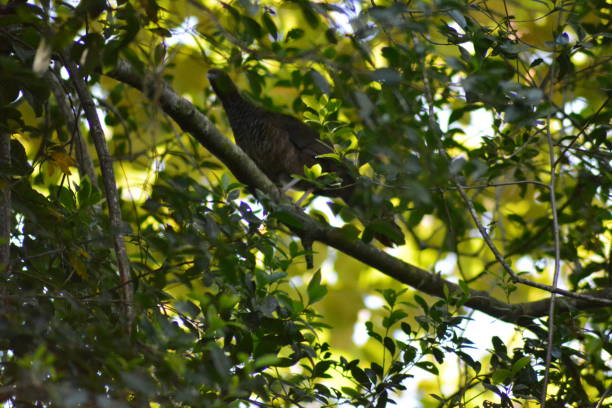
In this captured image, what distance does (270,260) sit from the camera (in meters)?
1.81

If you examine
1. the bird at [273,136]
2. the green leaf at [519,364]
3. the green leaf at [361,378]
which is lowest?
the green leaf at [361,378]

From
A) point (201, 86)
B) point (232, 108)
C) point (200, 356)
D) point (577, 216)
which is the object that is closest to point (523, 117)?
point (200, 356)

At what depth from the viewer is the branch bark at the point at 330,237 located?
2.33 m

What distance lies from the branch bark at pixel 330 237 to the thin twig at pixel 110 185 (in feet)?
1.15

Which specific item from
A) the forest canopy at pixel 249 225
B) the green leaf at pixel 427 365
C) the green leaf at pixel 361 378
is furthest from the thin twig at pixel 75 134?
the green leaf at pixel 427 365

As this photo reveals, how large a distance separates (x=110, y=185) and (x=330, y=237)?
1164 millimetres

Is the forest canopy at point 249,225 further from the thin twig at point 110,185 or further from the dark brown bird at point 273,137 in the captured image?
the dark brown bird at point 273,137

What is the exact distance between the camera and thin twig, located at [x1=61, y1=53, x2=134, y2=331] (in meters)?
1.58

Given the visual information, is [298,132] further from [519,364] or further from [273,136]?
[519,364]

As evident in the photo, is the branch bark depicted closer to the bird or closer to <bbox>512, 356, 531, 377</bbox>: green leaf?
<bbox>512, 356, 531, 377</bbox>: green leaf

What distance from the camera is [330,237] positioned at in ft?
9.05

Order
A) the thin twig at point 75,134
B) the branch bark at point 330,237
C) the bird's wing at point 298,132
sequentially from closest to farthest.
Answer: the thin twig at point 75,134 → the branch bark at point 330,237 → the bird's wing at point 298,132

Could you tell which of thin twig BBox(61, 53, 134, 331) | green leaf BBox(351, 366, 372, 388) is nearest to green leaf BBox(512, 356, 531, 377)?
green leaf BBox(351, 366, 372, 388)

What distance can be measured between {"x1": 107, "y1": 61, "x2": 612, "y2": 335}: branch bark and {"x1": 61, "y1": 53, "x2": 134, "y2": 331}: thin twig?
1.15 ft
